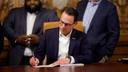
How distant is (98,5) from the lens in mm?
5414

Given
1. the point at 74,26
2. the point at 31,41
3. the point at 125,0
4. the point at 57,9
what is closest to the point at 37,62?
the point at 31,41

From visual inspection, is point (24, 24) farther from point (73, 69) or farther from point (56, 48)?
point (73, 69)

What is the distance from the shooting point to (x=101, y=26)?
17.3 ft

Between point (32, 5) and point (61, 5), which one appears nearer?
point (32, 5)

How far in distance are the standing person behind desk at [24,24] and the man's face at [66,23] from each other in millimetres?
747

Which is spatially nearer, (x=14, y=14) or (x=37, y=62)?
(x=37, y=62)

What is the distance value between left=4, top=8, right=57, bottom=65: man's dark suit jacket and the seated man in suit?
67 cm

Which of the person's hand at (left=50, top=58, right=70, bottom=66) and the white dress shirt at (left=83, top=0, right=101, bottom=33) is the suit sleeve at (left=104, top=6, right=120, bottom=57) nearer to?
the white dress shirt at (left=83, top=0, right=101, bottom=33)

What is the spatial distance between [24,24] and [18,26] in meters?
0.09

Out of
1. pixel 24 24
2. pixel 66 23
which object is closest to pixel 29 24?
pixel 24 24

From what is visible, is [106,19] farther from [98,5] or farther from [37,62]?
[37,62]

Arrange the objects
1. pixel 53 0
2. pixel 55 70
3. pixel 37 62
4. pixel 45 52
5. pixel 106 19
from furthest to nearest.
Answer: pixel 53 0, pixel 106 19, pixel 45 52, pixel 37 62, pixel 55 70

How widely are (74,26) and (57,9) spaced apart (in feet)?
5.32

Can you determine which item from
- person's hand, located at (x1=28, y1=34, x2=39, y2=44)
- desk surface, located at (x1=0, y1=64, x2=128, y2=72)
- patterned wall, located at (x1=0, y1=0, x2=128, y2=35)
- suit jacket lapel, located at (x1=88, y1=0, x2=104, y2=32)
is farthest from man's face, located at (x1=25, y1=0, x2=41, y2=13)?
desk surface, located at (x1=0, y1=64, x2=128, y2=72)
